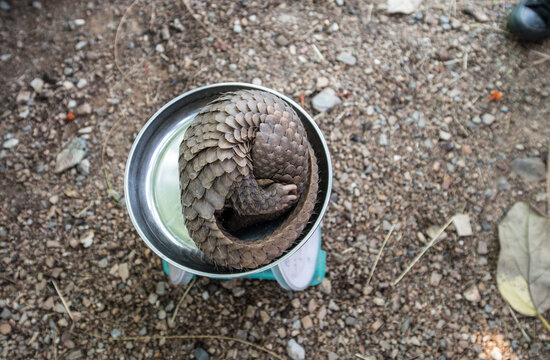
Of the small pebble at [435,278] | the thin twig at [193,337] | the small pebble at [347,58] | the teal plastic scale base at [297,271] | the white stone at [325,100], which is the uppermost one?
the small pebble at [347,58]

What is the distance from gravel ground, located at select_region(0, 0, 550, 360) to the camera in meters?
1.45

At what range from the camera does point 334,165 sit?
157 cm

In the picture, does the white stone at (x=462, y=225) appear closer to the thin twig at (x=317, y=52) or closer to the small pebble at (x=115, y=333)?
the thin twig at (x=317, y=52)

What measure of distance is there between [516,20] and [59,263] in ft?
6.06

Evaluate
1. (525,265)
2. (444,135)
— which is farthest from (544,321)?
(444,135)

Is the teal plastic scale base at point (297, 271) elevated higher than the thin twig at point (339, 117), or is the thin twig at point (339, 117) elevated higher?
the thin twig at point (339, 117)

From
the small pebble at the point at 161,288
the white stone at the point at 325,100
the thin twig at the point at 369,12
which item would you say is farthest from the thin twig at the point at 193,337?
the thin twig at the point at 369,12

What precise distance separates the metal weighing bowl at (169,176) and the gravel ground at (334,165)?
27 centimetres

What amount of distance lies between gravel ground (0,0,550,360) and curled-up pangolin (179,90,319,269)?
472mm

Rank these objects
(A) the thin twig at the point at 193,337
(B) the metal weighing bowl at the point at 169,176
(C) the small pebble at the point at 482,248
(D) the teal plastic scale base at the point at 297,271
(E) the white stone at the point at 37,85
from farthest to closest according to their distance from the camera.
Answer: (E) the white stone at the point at 37,85, (C) the small pebble at the point at 482,248, (A) the thin twig at the point at 193,337, (D) the teal plastic scale base at the point at 297,271, (B) the metal weighing bowl at the point at 169,176

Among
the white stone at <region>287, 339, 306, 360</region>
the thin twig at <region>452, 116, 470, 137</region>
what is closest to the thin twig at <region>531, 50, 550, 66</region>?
the thin twig at <region>452, 116, 470, 137</region>

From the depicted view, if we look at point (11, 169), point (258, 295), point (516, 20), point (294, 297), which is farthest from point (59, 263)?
point (516, 20)

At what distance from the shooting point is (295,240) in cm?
116

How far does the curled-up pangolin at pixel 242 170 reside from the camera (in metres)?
0.99
